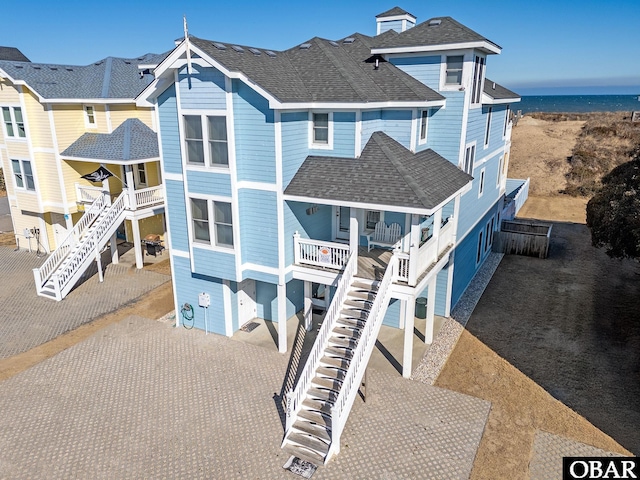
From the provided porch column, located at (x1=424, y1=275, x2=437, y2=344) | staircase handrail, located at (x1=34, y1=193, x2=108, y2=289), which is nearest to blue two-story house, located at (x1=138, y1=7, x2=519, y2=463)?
porch column, located at (x1=424, y1=275, x2=437, y2=344)

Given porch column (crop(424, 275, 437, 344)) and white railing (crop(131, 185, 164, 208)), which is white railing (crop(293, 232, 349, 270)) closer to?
porch column (crop(424, 275, 437, 344))

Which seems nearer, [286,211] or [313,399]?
[313,399]

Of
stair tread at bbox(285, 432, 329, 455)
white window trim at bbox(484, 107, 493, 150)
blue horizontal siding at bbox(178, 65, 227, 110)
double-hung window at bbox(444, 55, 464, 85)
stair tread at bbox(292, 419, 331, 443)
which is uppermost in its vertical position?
double-hung window at bbox(444, 55, 464, 85)

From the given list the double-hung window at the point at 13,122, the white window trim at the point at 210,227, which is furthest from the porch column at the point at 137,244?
the white window trim at the point at 210,227

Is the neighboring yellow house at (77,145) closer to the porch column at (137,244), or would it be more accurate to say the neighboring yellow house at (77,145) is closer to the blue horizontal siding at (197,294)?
the porch column at (137,244)

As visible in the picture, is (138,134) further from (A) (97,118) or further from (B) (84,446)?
(B) (84,446)

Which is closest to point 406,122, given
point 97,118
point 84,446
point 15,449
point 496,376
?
point 496,376
